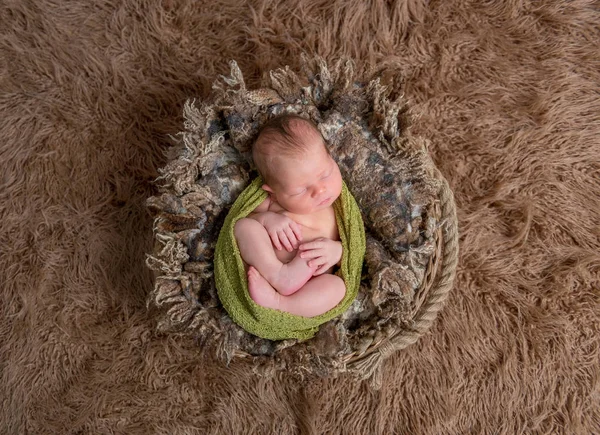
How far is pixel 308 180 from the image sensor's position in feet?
4.36

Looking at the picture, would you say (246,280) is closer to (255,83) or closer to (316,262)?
(316,262)

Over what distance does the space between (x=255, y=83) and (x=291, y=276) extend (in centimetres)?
69

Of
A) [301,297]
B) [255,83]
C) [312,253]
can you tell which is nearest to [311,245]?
[312,253]

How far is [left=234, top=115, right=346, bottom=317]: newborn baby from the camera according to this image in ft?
4.35

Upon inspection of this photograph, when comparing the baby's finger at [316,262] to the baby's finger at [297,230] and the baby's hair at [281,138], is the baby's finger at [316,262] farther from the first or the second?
the baby's hair at [281,138]

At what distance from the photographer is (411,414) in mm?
1604

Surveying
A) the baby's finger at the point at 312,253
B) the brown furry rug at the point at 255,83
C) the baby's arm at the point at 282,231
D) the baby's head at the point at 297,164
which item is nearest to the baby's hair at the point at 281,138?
the baby's head at the point at 297,164

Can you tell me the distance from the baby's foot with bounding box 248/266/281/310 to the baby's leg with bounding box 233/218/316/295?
0.07 feet

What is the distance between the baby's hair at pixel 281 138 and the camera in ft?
4.31

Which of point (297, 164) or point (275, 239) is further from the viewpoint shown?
point (275, 239)

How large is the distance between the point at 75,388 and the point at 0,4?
128 centimetres

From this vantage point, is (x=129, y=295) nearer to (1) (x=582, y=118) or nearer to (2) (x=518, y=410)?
(2) (x=518, y=410)

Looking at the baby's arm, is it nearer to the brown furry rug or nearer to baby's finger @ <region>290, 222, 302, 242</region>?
baby's finger @ <region>290, 222, 302, 242</region>

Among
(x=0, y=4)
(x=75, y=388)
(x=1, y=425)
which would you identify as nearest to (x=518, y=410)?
(x=75, y=388)
